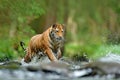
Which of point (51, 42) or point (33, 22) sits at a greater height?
point (33, 22)

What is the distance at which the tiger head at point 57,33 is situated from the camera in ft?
41.5

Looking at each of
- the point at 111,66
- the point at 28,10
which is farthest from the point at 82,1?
the point at 111,66

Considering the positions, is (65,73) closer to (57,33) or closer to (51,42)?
(57,33)

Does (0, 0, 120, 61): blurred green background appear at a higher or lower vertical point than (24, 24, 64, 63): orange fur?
higher

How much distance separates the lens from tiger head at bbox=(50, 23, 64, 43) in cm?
1266

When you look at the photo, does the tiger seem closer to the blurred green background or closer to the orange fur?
the orange fur

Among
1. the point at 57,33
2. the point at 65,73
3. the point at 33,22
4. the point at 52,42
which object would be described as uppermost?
the point at 33,22

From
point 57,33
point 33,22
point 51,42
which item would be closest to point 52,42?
point 51,42

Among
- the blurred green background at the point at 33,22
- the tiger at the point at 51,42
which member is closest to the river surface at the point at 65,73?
the tiger at the point at 51,42

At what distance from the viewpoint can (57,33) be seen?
501 inches

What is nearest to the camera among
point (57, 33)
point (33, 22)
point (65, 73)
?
point (65, 73)

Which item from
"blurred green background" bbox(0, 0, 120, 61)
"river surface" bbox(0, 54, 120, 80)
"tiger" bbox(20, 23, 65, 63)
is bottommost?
"river surface" bbox(0, 54, 120, 80)

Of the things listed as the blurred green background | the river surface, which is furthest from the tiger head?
the blurred green background

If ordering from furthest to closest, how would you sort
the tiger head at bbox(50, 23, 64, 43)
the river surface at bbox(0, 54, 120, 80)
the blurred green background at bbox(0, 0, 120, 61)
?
the blurred green background at bbox(0, 0, 120, 61) < the tiger head at bbox(50, 23, 64, 43) < the river surface at bbox(0, 54, 120, 80)
